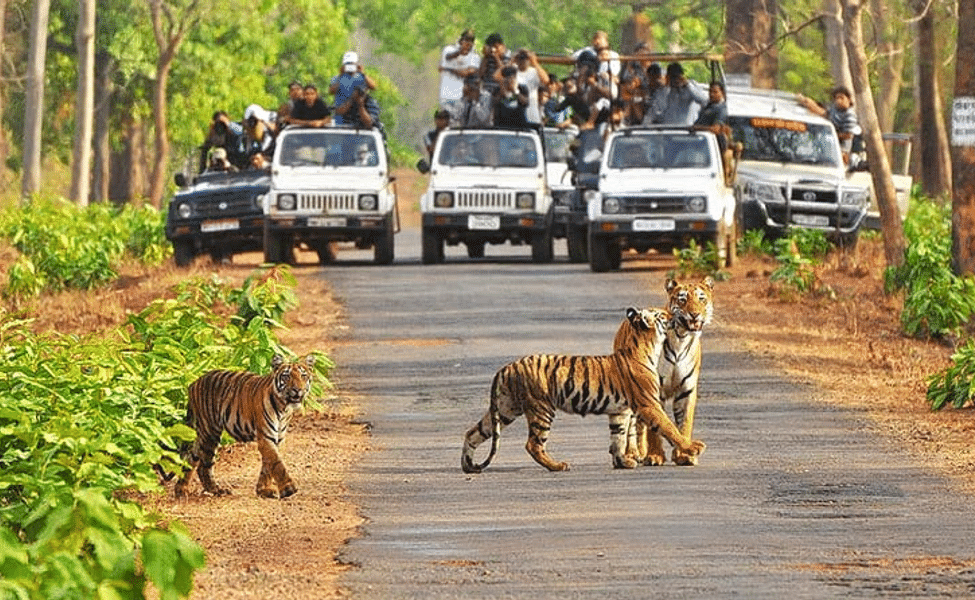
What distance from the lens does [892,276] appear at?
28531 millimetres

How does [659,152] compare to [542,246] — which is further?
[542,246]

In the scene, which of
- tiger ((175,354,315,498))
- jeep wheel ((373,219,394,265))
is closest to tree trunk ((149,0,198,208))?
jeep wheel ((373,219,394,265))

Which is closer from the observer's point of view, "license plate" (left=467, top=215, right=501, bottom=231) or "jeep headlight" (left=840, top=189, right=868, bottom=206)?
"license plate" (left=467, top=215, right=501, bottom=231)

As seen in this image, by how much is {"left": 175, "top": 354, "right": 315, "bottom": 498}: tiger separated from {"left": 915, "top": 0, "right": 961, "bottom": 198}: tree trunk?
35535mm

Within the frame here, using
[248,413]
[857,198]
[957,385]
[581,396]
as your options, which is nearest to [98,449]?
[248,413]

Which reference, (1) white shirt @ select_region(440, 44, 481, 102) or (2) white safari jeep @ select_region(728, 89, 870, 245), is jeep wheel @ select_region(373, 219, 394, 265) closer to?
(1) white shirt @ select_region(440, 44, 481, 102)

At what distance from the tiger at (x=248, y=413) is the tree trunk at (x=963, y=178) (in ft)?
38.4

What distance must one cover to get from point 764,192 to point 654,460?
21.6 metres

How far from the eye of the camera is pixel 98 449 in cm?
1203

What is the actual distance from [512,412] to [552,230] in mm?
22283

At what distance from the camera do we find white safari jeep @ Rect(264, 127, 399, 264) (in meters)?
35.5

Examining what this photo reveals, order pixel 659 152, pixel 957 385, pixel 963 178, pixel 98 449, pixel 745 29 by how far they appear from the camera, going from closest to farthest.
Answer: pixel 98 449 < pixel 957 385 < pixel 963 178 < pixel 659 152 < pixel 745 29

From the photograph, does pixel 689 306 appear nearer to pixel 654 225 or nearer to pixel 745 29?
pixel 654 225

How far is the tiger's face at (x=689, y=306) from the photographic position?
15.5 metres
